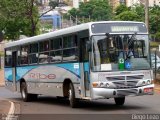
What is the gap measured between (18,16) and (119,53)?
28.1 m

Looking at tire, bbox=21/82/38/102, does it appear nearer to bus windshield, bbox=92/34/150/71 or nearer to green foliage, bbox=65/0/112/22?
bus windshield, bbox=92/34/150/71

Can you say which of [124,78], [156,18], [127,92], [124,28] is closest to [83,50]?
[124,28]

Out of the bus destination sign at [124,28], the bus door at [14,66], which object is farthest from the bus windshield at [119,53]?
the bus door at [14,66]

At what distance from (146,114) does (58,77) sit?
5.44m

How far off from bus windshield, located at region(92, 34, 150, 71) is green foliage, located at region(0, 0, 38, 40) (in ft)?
79.6

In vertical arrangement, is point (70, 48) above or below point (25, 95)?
above

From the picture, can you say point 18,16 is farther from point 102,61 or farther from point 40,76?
point 102,61

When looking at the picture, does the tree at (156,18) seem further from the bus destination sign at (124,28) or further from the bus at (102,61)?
the bus destination sign at (124,28)

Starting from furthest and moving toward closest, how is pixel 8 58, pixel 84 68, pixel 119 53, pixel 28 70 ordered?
pixel 8 58, pixel 28 70, pixel 84 68, pixel 119 53

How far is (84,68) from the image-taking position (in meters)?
17.8

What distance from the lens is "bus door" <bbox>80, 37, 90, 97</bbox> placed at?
57.7 ft

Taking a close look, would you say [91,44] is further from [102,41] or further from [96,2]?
[96,2]

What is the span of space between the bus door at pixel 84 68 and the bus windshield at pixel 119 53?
522 millimetres

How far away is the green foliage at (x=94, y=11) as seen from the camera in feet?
366
